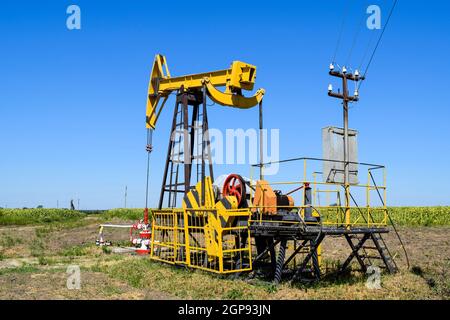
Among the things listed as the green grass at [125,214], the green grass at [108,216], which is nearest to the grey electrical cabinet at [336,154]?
the green grass at [108,216]

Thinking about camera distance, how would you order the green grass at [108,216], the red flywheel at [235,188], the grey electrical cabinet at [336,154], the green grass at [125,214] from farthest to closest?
the green grass at [125,214], the green grass at [108,216], the red flywheel at [235,188], the grey electrical cabinet at [336,154]

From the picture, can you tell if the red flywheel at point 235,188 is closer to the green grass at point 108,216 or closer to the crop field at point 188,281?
the crop field at point 188,281

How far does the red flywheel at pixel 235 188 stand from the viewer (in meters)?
9.79

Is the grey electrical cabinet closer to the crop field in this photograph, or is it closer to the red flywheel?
the red flywheel

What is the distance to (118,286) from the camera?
9039 millimetres

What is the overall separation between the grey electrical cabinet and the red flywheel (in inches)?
75.2

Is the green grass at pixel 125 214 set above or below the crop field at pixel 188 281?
above

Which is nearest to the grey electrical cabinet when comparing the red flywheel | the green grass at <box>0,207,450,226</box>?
the red flywheel

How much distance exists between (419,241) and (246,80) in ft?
33.5

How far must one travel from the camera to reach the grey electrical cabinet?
881cm

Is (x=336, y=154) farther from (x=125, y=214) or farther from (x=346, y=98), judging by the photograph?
(x=125, y=214)

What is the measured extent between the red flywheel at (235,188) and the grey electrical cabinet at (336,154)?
6.27 feet
